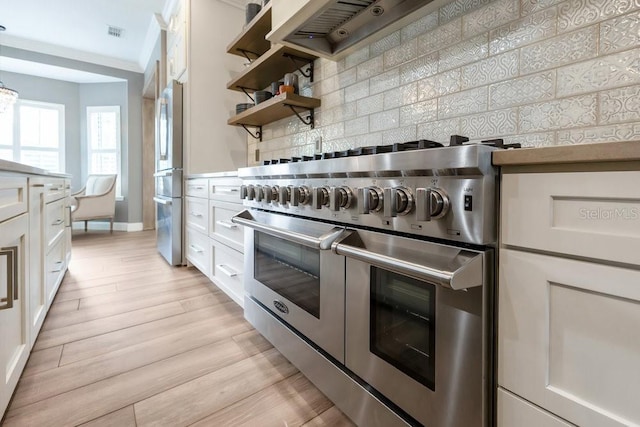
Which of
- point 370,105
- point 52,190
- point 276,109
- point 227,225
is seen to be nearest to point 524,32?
point 370,105

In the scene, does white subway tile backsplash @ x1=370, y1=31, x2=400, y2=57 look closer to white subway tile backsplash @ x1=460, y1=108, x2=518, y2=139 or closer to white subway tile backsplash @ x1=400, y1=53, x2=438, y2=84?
white subway tile backsplash @ x1=400, y1=53, x2=438, y2=84

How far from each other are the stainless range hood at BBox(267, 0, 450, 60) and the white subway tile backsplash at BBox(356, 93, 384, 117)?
0.28 metres

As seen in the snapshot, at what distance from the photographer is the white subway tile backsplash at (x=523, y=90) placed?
964mm

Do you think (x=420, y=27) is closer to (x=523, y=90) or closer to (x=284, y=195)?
(x=523, y=90)

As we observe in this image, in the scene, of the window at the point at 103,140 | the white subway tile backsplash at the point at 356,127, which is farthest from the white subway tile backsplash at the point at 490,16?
the window at the point at 103,140

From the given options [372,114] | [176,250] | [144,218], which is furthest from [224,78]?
[144,218]

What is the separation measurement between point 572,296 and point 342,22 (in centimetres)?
150

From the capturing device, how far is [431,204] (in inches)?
25.8

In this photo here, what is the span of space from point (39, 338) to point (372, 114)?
6.61 feet

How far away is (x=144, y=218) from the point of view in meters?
5.22

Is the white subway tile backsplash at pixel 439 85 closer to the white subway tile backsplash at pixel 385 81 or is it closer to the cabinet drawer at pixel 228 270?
the white subway tile backsplash at pixel 385 81

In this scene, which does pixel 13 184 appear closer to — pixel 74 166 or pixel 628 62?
pixel 628 62

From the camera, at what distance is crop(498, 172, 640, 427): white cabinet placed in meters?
0.47

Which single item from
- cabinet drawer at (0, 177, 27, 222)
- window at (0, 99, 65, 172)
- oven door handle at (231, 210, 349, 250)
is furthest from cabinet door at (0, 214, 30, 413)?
window at (0, 99, 65, 172)
